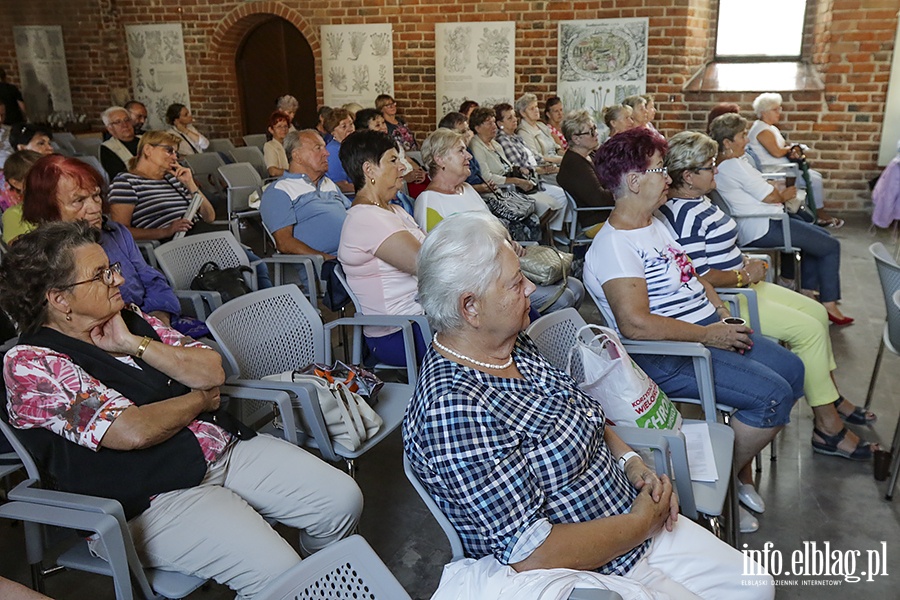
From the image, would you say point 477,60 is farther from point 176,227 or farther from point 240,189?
point 176,227

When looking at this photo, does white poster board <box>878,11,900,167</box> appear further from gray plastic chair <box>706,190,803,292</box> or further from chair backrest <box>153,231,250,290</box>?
chair backrest <box>153,231,250,290</box>

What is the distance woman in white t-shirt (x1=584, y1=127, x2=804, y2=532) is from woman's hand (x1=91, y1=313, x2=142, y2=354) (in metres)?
1.45

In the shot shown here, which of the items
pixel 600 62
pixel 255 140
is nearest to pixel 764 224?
pixel 600 62

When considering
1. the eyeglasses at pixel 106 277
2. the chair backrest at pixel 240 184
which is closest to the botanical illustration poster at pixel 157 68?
the chair backrest at pixel 240 184

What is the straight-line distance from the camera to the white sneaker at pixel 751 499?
102 inches

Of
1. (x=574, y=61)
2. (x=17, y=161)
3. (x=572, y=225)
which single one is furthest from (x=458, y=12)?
(x=17, y=161)

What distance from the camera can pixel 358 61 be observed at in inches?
334

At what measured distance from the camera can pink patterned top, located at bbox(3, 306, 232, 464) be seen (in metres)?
1.70

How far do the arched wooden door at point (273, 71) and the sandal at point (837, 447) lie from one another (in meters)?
7.63

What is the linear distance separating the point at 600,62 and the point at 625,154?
5.58 m

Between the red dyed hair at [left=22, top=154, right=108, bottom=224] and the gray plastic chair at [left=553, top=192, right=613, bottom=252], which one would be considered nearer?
the red dyed hair at [left=22, top=154, right=108, bottom=224]

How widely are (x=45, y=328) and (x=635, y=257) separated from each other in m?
1.73

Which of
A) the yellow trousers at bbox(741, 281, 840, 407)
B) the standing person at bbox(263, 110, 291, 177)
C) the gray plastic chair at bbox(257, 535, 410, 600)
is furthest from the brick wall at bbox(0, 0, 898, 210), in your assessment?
the gray plastic chair at bbox(257, 535, 410, 600)

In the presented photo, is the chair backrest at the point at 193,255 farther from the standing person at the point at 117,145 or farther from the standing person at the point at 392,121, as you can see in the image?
the standing person at the point at 392,121
